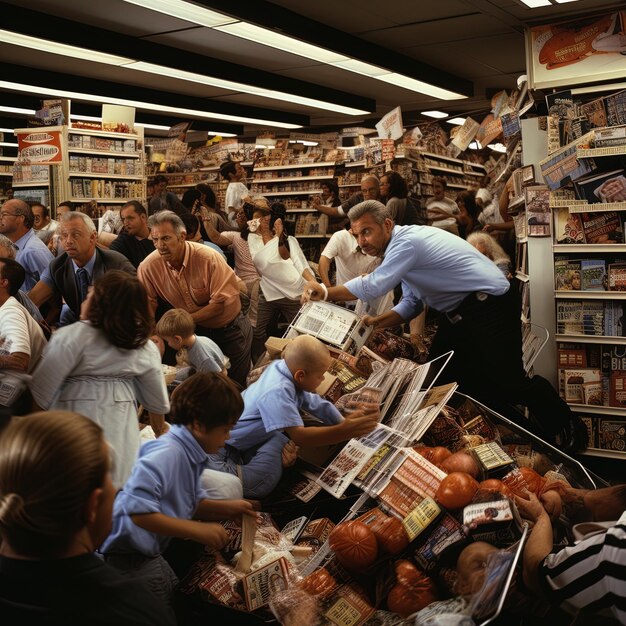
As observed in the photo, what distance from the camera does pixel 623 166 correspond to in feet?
17.4

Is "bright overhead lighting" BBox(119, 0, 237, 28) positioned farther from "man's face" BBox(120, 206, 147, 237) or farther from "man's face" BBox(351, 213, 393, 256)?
"man's face" BBox(351, 213, 393, 256)

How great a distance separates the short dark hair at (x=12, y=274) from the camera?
377 centimetres

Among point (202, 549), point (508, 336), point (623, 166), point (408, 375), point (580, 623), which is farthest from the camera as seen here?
point (623, 166)

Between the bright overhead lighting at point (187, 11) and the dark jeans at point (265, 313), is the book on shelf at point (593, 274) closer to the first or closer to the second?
the dark jeans at point (265, 313)

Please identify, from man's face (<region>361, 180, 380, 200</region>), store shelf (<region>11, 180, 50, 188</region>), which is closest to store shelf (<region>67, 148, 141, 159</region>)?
store shelf (<region>11, 180, 50, 188</region>)

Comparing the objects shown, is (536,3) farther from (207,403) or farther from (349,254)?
(207,403)

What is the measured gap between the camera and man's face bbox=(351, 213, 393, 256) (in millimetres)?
4660

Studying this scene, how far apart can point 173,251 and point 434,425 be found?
6.82ft

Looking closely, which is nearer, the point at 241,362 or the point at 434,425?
the point at 434,425

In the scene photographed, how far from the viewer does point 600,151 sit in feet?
16.8

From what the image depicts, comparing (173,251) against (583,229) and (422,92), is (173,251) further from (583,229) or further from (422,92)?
(422,92)

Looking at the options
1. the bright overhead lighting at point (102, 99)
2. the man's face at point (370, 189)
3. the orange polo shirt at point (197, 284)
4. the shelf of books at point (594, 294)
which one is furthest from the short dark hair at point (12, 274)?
the bright overhead lighting at point (102, 99)

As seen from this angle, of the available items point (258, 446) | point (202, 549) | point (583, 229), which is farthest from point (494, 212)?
point (202, 549)

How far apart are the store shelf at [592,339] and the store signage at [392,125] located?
5121mm
